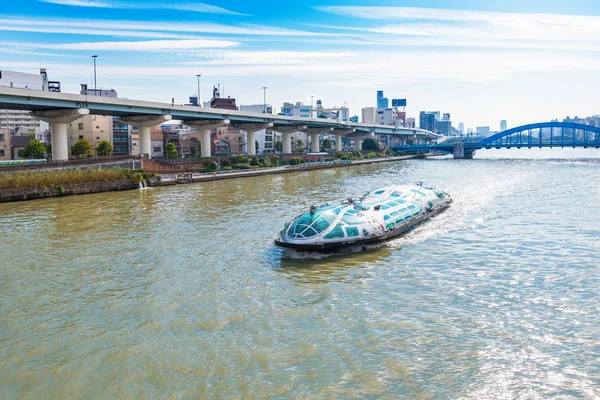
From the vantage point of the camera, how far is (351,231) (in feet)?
76.6

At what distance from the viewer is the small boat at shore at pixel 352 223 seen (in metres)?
22.4

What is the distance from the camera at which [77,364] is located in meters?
12.7

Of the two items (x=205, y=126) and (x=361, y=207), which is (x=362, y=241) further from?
(x=205, y=126)

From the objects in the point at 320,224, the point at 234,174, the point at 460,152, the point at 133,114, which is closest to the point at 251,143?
the point at 234,174

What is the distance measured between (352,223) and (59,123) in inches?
Answer: 1660

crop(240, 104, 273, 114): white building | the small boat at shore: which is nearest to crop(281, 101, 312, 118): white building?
crop(240, 104, 273, 114): white building

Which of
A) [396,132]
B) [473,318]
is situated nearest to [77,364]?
[473,318]

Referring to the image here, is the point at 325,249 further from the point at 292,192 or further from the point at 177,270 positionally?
the point at 292,192

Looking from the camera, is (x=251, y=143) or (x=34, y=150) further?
(x=251, y=143)

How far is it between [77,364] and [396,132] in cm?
14550

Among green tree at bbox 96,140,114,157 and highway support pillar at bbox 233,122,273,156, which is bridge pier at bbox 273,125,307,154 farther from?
green tree at bbox 96,140,114,157

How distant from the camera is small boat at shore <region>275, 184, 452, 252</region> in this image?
73.4ft

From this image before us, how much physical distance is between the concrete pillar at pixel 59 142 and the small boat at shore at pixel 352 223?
36516 millimetres

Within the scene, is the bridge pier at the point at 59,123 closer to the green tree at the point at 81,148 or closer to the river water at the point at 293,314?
the green tree at the point at 81,148
